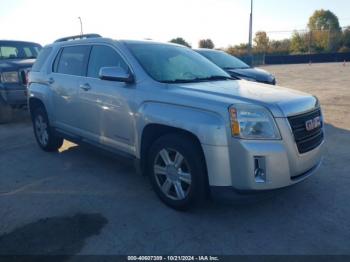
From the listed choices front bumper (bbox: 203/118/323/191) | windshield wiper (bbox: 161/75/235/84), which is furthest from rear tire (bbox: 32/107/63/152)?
front bumper (bbox: 203/118/323/191)

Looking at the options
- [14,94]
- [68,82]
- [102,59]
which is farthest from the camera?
[14,94]

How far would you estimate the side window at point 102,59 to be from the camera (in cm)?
436

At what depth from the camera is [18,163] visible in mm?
5645

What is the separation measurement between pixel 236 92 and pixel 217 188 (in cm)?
103

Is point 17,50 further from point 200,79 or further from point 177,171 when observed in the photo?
point 177,171

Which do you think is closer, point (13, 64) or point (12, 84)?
point (12, 84)

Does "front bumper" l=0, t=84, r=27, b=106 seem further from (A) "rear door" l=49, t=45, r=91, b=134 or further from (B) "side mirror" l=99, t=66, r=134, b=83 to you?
(B) "side mirror" l=99, t=66, r=134, b=83

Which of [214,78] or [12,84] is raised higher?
[214,78]

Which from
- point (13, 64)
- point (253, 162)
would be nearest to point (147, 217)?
point (253, 162)

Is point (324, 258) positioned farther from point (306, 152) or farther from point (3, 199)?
point (3, 199)

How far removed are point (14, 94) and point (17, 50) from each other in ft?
6.84

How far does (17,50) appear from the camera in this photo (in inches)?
398

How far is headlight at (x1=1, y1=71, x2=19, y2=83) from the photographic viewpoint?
8.70 m

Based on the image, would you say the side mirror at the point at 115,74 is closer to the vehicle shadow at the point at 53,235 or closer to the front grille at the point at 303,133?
the vehicle shadow at the point at 53,235
